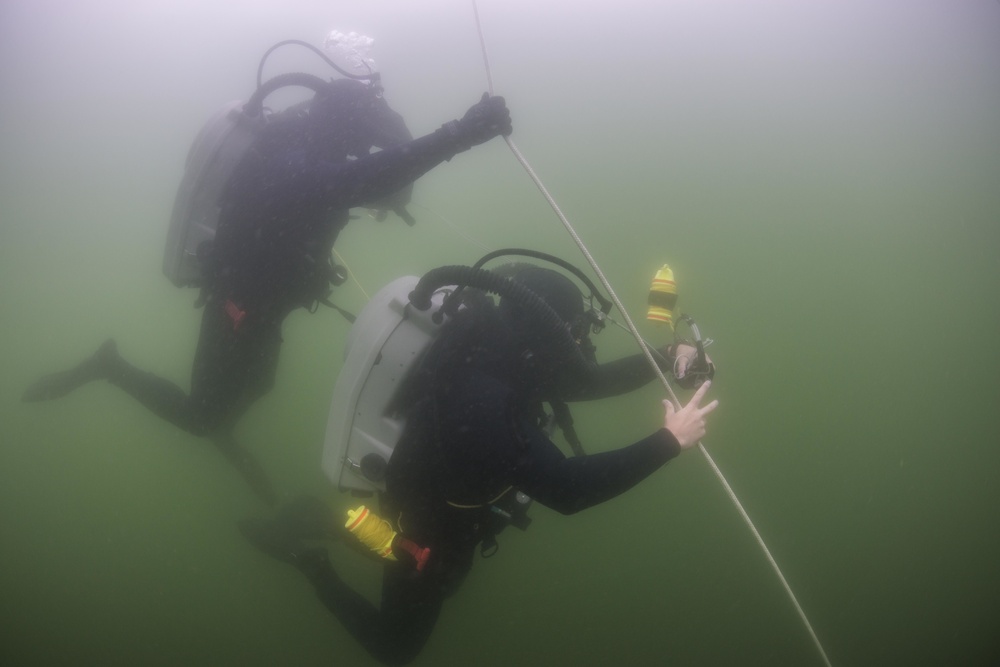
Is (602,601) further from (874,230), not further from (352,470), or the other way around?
(874,230)

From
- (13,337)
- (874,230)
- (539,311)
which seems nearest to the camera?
(539,311)

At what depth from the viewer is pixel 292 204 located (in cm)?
244

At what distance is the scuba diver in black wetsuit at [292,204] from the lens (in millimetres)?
2213

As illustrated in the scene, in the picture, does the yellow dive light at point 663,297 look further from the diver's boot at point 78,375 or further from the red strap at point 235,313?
the diver's boot at point 78,375

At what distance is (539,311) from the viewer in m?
1.57

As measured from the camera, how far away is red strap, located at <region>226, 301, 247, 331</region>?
9.53ft

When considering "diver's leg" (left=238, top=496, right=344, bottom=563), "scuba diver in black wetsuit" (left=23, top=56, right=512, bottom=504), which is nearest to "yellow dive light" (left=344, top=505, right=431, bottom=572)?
"diver's leg" (left=238, top=496, right=344, bottom=563)

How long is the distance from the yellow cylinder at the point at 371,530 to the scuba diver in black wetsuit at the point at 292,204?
4.46 feet

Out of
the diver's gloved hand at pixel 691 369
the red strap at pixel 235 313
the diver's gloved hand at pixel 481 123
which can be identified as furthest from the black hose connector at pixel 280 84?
the diver's gloved hand at pixel 691 369

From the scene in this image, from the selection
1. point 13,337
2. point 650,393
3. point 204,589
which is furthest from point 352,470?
point 13,337

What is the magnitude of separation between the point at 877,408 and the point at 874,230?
329 inches

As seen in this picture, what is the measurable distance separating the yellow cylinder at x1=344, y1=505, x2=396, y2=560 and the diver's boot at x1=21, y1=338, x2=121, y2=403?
Result: 3077 mm

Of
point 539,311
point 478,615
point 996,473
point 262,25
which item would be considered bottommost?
point 996,473

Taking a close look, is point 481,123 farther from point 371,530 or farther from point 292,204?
point 371,530
